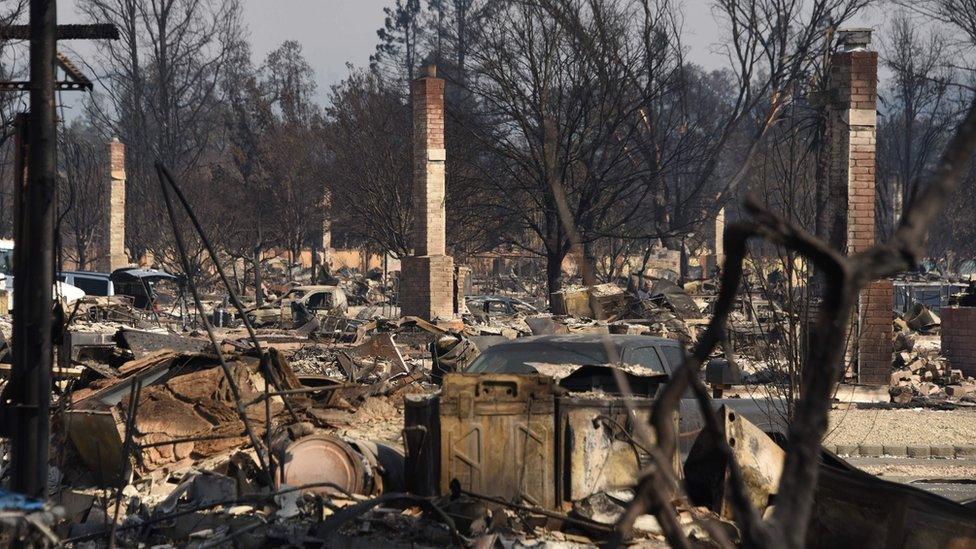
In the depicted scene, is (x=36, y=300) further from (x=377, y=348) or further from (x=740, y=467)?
(x=377, y=348)

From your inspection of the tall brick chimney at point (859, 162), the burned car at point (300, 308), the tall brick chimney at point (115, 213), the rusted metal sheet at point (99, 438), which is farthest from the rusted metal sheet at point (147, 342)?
the tall brick chimney at point (115, 213)

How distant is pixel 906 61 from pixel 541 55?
3133 cm

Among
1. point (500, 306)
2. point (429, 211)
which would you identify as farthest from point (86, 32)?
point (500, 306)

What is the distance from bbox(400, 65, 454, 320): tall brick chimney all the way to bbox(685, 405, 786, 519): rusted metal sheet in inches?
664

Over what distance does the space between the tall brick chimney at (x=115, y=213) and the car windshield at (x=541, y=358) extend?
39.3 m

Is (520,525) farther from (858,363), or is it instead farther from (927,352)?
(927,352)

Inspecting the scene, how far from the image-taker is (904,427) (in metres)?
13.7

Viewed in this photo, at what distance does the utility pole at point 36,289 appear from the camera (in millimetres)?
6996

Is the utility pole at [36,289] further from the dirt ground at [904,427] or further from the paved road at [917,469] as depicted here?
the dirt ground at [904,427]

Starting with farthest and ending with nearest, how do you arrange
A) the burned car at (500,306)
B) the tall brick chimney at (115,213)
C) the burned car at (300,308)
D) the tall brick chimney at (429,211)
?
Result: 1. the tall brick chimney at (115,213)
2. the burned car at (500,306)
3. the burned car at (300,308)
4. the tall brick chimney at (429,211)

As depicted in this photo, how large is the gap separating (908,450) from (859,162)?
4.79 metres

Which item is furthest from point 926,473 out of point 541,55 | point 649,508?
point 541,55

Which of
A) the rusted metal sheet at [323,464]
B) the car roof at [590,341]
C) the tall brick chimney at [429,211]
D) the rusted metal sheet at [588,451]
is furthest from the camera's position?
the tall brick chimney at [429,211]

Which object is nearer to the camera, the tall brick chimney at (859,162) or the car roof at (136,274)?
the tall brick chimney at (859,162)
